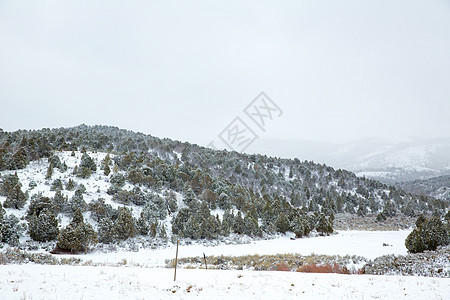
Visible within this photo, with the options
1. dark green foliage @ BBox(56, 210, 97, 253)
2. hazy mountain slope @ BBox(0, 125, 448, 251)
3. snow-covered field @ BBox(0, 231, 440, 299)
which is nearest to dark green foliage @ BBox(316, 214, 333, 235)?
hazy mountain slope @ BBox(0, 125, 448, 251)

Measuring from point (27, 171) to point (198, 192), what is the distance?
68.4 ft

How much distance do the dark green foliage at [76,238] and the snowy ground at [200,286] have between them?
31.4 ft

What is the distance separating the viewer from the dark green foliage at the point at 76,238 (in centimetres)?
1859

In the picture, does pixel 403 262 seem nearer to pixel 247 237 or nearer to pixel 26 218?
pixel 247 237

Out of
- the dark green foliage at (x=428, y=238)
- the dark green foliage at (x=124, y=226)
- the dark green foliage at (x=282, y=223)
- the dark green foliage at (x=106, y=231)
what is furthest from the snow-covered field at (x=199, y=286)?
the dark green foliage at (x=282, y=223)

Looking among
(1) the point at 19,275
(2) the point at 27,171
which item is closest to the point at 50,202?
(2) the point at 27,171

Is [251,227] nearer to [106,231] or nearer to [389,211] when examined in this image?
[106,231]

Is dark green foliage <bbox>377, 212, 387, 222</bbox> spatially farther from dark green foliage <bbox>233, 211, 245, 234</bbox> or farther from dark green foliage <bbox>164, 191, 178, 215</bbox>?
dark green foliage <bbox>164, 191, 178, 215</bbox>

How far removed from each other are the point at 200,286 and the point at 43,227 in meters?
17.3

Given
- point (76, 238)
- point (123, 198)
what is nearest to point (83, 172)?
point (123, 198)

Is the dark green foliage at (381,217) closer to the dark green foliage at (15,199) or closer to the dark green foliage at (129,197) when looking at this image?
the dark green foliage at (129,197)

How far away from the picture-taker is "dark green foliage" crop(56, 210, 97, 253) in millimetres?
18594

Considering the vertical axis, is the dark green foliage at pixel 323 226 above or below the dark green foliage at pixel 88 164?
below

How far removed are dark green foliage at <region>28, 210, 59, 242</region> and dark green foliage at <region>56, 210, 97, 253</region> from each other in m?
0.99
